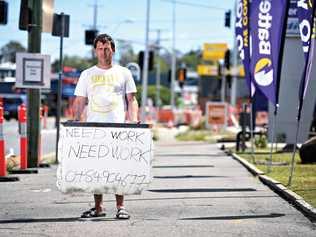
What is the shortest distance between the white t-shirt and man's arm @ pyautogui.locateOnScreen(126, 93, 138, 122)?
8 centimetres

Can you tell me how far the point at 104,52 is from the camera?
8578 mm

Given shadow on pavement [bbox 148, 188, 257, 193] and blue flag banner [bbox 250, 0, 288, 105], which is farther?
blue flag banner [bbox 250, 0, 288, 105]

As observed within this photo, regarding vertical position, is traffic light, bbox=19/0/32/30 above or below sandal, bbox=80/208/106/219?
above

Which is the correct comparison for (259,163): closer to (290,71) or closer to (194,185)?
(194,185)

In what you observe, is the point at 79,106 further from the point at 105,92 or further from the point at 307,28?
the point at 307,28

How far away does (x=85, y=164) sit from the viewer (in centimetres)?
849

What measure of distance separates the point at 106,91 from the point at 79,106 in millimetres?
427

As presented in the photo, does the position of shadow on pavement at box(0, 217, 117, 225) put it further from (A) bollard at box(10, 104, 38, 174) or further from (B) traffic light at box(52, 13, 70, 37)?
(B) traffic light at box(52, 13, 70, 37)

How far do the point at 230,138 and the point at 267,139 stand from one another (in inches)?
259

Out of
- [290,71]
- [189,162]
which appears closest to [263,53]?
[189,162]

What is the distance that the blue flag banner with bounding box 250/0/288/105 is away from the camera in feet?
45.6

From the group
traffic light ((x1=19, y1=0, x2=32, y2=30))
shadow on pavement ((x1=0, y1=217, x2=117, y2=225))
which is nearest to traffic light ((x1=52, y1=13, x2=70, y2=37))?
traffic light ((x1=19, y1=0, x2=32, y2=30))

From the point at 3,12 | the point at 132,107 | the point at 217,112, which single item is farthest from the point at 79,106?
the point at 217,112

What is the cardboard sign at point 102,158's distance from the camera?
847 cm
